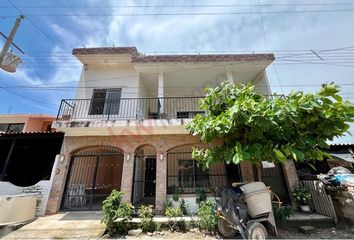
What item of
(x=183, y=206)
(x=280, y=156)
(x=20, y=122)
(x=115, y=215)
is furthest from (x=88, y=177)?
(x=20, y=122)

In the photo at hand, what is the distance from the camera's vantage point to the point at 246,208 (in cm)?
475

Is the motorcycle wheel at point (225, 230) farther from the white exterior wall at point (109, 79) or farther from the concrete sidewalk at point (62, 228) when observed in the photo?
the white exterior wall at point (109, 79)

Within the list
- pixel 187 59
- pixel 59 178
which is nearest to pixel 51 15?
pixel 187 59

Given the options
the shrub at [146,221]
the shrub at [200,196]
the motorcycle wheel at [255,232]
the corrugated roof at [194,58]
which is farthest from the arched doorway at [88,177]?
the motorcycle wheel at [255,232]

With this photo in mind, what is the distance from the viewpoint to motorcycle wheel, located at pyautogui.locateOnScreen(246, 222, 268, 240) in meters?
4.31

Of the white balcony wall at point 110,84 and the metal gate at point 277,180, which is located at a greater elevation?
the white balcony wall at point 110,84

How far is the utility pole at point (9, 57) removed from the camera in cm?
551

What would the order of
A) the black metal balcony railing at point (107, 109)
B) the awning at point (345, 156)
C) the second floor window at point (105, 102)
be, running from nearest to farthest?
the awning at point (345, 156)
the black metal balcony railing at point (107, 109)
the second floor window at point (105, 102)

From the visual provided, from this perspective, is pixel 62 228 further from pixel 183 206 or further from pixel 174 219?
pixel 183 206

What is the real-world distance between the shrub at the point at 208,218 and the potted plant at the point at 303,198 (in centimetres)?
340

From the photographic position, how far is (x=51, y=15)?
24.0 ft

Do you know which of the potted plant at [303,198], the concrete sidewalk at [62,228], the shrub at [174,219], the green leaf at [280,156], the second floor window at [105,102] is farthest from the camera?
the second floor window at [105,102]

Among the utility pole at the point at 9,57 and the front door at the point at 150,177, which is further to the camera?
the front door at the point at 150,177

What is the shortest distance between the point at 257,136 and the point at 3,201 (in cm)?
832
